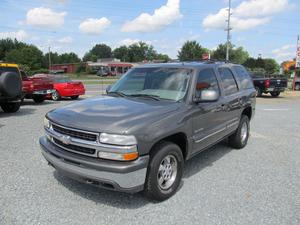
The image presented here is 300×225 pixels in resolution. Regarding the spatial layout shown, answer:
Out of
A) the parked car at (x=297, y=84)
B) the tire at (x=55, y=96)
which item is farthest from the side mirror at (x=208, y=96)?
the parked car at (x=297, y=84)

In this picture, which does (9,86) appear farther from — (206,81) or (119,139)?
(119,139)

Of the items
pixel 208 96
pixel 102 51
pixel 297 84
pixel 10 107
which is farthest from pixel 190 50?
pixel 102 51

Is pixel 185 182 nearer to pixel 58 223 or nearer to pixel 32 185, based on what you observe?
pixel 58 223

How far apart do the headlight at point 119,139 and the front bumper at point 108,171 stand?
226 mm

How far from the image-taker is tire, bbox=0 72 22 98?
9.30 m

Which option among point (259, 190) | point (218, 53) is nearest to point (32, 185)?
point (259, 190)

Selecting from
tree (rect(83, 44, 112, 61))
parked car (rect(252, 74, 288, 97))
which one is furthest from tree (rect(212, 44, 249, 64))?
tree (rect(83, 44, 112, 61))

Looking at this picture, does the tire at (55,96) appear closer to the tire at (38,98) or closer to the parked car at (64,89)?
the parked car at (64,89)

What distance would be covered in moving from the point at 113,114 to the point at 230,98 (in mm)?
2800

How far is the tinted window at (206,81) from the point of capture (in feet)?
14.9

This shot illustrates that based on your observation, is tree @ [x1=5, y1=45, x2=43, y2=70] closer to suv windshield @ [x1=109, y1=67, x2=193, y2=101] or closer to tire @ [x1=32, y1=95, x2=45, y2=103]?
tire @ [x1=32, y1=95, x2=45, y2=103]

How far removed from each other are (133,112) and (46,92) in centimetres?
1208

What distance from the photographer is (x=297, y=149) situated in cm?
641

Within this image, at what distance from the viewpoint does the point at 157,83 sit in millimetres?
4625
